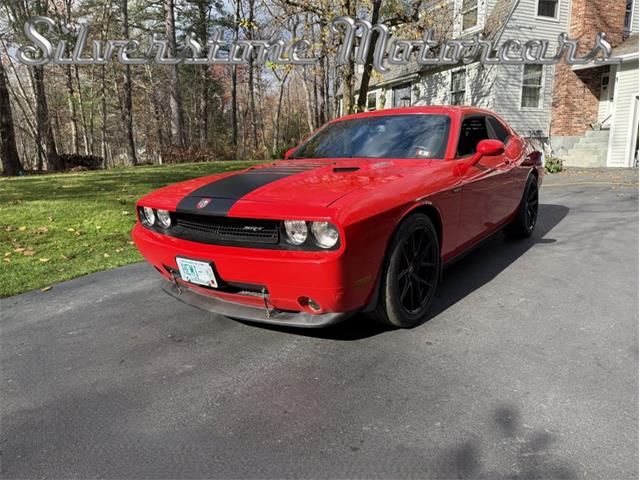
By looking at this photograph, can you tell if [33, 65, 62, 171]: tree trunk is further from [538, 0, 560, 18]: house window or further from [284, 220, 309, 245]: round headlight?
[538, 0, 560, 18]: house window

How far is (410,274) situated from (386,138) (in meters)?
1.32

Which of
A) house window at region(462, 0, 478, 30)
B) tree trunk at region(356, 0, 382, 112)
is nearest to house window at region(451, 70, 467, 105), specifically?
house window at region(462, 0, 478, 30)

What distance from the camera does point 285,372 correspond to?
2.48 m

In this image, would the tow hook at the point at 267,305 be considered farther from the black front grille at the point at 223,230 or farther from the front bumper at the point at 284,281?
the black front grille at the point at 223,230

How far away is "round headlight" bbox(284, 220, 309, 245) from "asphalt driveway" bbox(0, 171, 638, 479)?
712 millimetres

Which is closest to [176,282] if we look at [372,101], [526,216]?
[526,216]

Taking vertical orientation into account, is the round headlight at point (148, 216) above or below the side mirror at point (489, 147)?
below

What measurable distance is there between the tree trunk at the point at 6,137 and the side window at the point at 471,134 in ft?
47.0

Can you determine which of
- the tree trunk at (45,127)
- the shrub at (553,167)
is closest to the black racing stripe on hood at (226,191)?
the shrub at (553,167)

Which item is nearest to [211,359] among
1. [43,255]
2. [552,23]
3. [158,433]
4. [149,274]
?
[158,433]

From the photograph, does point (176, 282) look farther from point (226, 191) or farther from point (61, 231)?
point (61, 231)

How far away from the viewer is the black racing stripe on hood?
2617mm

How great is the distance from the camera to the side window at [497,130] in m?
4.38

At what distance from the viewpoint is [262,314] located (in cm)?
259
